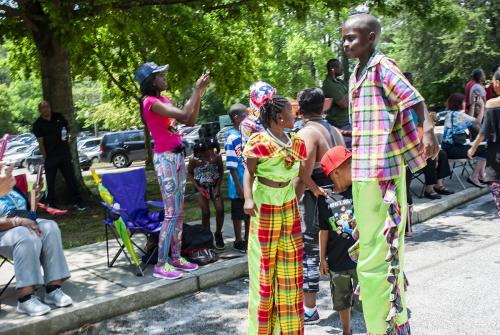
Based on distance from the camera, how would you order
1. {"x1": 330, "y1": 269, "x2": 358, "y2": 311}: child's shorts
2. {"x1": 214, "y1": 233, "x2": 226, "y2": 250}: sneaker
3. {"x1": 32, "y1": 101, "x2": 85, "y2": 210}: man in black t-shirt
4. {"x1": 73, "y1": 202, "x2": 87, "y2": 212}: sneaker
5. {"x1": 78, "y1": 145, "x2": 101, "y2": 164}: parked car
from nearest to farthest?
{"x1": 330, "y1": 269, "x2": 358, "y2": 311}: child's shorts → {"x1": 214, "y1": 233, "x2": 226, "y2": 250}: sneaker → {"x1": 32, "y1": 101, "x2": 85, "y2": 210}: man in black t-shirt → {"x1": 73, "y1": 202, "x2": 87, "y2": 212}: sneaker → {"x1": 78, "y1": 145, "x2": 101, "y2": 164}: parked car

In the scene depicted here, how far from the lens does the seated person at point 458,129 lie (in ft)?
30.7

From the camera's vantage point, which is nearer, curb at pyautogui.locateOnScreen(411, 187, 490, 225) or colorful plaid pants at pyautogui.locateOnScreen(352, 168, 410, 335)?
colorful plaid pants at pyautogui.locateOnScreen(352, 168, 410, 335)

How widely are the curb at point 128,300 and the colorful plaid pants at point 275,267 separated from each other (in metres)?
1.76

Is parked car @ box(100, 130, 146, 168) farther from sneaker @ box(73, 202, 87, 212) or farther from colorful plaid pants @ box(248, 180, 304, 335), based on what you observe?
colorful plaid pants @ box(248, 180, 304, 335)

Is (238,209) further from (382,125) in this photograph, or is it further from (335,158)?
(382,125)

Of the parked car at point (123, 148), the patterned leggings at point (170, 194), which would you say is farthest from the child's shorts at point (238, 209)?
the parked car at point (123, 148)

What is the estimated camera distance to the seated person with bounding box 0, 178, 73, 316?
449 cm

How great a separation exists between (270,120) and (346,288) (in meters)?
1.37

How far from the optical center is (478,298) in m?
4.51

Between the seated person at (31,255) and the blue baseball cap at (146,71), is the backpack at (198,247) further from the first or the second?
the blue baseball cap at (146,71)

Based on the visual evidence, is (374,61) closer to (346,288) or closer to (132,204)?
(346,288)

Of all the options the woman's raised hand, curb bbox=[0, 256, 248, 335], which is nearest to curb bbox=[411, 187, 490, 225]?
curb bbox=[0, 256, 248, 335]

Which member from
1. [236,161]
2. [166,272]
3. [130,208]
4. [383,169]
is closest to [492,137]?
[236,161]

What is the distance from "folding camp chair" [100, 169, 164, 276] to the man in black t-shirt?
409 cm
